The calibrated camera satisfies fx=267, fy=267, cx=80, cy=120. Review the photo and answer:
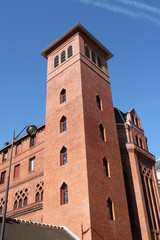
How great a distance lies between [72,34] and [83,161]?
1522 centimetres

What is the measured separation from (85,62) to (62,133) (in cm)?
803

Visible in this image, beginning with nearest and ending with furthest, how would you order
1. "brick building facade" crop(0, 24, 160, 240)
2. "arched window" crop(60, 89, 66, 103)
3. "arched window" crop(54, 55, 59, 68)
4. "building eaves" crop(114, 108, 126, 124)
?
1. "brick building facade" crop(0, 24, 160, 240)
2. "arched window" crop(60, 89, 66, 103)
3. "arched window" crop(54, 55, 59, 68)
4. "building eaves" crop(114, 108, 126, 124)

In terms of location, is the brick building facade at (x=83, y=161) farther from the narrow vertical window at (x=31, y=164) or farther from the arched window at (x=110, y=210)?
the narrow vertical window at (x=31, y=164)

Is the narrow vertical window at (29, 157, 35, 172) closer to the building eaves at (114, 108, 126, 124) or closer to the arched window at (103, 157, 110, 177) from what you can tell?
the arched window at (103, 157, 110, 177)

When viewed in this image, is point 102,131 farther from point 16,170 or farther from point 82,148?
point 16,170

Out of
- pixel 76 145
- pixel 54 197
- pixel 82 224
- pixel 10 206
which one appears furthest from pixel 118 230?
pixel 10 206

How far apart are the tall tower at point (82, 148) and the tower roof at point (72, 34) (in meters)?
0.10

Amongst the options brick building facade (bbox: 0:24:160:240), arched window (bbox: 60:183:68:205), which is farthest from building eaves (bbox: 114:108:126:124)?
arched window (bbox: 60:183:68:205)

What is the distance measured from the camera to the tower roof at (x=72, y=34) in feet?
93.1

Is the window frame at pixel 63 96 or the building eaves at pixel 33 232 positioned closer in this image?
the building eaves at pixel 33 232

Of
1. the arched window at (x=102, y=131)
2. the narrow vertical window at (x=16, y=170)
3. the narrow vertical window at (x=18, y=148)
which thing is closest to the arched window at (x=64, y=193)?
the arched window at (x=102, y=131)

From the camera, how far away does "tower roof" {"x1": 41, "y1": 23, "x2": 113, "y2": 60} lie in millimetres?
28391

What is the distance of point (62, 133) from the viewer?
928 inches

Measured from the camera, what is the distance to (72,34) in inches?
1137
